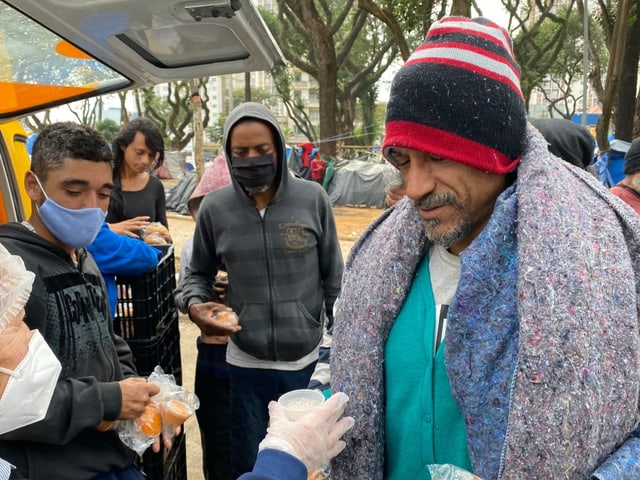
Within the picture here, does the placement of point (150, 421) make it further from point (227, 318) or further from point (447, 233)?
point (447, 233)

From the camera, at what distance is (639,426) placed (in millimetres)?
1206

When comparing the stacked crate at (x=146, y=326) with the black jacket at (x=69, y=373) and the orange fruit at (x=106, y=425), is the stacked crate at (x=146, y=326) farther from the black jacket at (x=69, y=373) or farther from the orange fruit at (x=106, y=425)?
the orange fruit at (x=106, y=425)

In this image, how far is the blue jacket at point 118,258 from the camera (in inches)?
98.3

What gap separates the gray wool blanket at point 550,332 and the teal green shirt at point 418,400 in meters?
0.11

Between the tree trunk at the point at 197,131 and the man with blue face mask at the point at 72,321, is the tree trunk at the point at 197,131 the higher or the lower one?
the higher one

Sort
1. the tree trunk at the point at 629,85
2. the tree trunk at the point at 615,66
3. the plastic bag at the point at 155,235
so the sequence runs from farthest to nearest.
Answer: the tree trunk at the point at 615,66
the tree trunk at the point at 629,85
the plastic bag at the point at 155,235

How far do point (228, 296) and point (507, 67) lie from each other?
6.67ft

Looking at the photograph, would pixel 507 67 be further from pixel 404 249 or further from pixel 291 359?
pixel 291 359

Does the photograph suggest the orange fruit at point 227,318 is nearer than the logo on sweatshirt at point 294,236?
Yes

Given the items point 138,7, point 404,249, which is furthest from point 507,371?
point 138,7

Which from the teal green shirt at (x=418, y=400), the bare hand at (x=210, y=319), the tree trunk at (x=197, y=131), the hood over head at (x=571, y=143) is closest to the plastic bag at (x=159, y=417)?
the bare hand at (x=210, y=319)

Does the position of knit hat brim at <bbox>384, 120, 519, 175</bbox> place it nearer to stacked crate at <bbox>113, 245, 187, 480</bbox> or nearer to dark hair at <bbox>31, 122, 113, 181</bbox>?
dark hair at <bbox>31, 122, 113, 181</bbox>

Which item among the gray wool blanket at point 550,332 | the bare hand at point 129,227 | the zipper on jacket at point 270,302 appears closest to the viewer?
the gray wool blanket at point 550,332

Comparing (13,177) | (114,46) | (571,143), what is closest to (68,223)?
(114,46)
